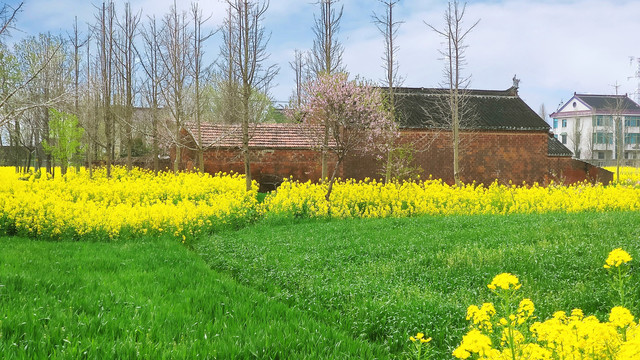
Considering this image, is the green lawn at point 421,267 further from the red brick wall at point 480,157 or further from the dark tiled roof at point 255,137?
the red brick wall at point 480,157

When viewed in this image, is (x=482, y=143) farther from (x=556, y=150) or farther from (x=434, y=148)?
(x=556, y=150)

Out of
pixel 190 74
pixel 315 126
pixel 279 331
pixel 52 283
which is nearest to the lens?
pixel 279 331

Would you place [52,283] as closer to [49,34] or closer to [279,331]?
[279,331]

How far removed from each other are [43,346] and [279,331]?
1.96 meters

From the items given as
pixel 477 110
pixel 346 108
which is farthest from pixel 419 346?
pixel 477 110

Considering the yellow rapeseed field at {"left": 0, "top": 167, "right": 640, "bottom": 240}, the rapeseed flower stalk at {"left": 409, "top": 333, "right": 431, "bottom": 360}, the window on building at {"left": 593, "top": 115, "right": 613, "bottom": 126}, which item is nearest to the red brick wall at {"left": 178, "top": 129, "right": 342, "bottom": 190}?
the yellow rapeseed field at {"left": 0, "top": 167, "right": 640, "bottom": 240}

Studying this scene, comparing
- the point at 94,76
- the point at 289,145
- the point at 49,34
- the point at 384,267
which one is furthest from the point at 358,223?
the point at 49,34

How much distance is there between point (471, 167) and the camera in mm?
23641

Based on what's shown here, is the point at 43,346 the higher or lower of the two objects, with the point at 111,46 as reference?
lower

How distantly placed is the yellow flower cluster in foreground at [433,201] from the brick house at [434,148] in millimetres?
5634

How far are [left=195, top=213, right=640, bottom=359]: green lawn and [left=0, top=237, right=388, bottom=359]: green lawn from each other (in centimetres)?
50

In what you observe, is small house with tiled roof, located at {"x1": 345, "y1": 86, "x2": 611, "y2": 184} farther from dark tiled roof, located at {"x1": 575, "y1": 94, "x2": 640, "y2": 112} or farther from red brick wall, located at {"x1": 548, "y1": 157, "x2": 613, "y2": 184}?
dark tiled roof, located at {"x1": 575, "y1": 94, "x2": 640, "y2": 112}

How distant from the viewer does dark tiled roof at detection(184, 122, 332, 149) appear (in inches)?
847

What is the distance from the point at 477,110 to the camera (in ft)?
83.5
